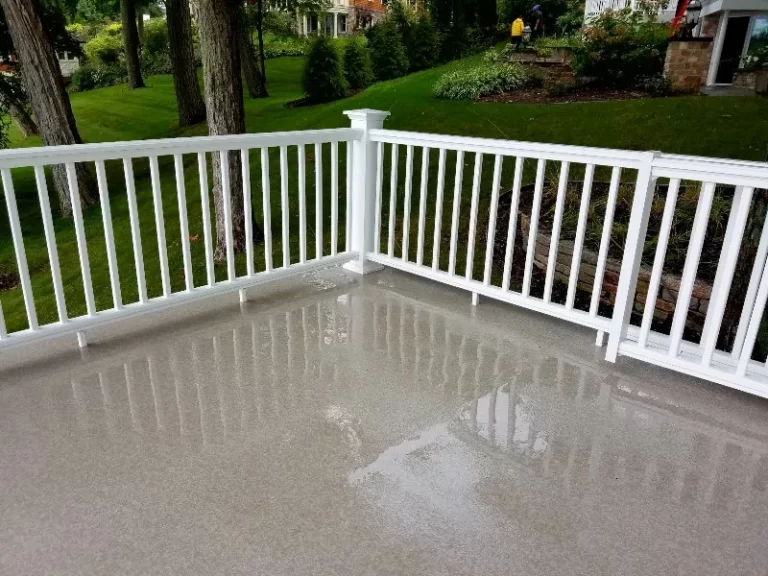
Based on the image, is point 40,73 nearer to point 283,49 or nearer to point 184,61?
point 184,61

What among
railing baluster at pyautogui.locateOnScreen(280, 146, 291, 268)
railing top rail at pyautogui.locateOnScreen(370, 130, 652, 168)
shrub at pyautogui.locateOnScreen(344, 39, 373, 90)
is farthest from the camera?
shrub at pyautogui.locateOnScreen(344, 39, 373, 90)

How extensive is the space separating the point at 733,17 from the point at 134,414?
957cm

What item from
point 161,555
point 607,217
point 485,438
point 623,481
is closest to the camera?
point 161,555

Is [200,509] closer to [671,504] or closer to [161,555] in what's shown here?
[161,555]

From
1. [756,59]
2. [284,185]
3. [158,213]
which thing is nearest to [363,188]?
[284,185]

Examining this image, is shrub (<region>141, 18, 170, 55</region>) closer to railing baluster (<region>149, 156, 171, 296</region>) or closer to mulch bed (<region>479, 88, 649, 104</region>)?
mulch bed (<region>479, 88, 649, 104</region>)

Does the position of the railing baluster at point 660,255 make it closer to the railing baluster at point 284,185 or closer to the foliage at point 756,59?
the railing baluster at point 284,185

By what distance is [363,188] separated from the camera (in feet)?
12.6

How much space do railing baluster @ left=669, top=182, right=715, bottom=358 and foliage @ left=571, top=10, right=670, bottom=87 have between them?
688cm

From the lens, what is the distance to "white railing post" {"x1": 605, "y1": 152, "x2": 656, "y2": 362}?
2562mm

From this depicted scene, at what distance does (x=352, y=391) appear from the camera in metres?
2.56

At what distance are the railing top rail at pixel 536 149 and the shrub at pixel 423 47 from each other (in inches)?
441

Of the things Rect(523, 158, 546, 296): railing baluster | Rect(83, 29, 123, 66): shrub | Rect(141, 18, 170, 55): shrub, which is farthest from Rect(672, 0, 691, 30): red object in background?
Rect(83, 29, 123, 66): shrub

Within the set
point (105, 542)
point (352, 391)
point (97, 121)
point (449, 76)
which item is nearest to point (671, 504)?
point (352, 391)
